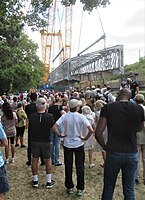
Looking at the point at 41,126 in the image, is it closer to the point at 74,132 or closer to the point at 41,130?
the point at 41,130

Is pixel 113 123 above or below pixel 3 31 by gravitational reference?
below

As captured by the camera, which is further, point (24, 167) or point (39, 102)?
point (24, 167)

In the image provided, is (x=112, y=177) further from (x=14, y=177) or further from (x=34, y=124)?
(x=14, y=177)

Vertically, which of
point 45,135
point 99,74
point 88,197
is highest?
point 99,74

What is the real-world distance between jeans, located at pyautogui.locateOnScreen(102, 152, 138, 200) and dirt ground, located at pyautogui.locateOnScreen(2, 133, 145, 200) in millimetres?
1530

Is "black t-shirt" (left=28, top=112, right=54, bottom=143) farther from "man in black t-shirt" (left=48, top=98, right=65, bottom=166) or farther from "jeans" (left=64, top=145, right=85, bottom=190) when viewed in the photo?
"man in black t-shirt" (left=48, top=98, right=65, bottom=166)

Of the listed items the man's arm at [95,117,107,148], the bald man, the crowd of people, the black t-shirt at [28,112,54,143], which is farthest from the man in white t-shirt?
the bald man

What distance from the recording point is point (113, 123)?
146 inches

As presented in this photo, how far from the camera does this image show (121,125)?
371 centimetres

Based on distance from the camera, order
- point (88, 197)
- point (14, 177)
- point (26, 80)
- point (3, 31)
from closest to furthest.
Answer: point (88, 197)
point (14, 177)
point (3, 31)
point (26, 80)

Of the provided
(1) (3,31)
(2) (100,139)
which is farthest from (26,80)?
(2) (100,139)

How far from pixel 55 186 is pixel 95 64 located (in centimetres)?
3639

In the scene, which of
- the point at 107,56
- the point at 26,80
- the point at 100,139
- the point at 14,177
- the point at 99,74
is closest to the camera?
the point at 100,139

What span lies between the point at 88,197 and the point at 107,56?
31709 millimetres
